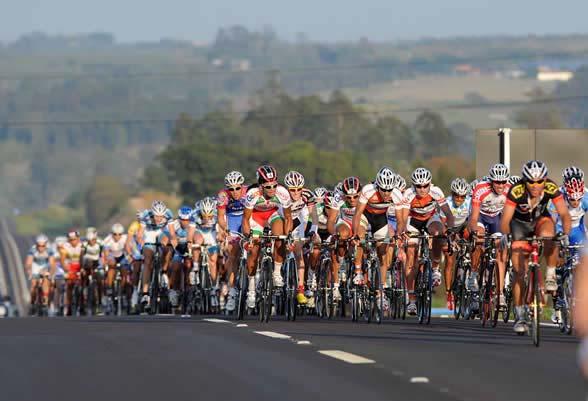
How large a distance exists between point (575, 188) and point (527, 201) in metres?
2.34

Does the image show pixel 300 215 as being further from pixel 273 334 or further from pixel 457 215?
pixel 273 334

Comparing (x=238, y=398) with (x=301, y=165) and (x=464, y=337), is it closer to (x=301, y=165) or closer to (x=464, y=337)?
(x=464, y=337)

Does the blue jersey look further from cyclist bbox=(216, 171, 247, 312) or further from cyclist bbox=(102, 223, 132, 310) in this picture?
cyclist bbox=(216, 171, 247, 312)

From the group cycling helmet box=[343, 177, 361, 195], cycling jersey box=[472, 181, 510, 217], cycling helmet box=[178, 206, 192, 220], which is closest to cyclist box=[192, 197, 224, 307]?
cycling helmet box=[178, 206, 192, 220]

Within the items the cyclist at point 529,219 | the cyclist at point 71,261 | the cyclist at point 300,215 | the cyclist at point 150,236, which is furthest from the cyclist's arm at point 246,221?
the cyclist at point 71,261

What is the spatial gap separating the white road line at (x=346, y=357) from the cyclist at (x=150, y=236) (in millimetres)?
16574

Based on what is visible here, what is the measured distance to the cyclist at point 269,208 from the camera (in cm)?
2216

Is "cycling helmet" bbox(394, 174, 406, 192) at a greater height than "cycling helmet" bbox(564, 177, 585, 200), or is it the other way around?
"cycling helmet" bbox(394, 174, 406, 192)

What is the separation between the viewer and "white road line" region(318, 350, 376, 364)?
14.5 meters

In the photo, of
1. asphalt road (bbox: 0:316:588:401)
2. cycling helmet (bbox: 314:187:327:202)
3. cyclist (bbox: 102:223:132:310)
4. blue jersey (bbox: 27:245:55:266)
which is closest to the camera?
asphalt road (bbox: 0:316:588:401)

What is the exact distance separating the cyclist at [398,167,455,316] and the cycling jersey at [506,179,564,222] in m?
4.12

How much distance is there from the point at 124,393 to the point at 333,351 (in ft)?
12.6

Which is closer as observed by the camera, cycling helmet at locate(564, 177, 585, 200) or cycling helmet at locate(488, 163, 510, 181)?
cycling helmet at locate(564, 177, 585, 200)

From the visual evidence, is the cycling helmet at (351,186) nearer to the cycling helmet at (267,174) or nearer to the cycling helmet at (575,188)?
the cycling helmet at (267,174)
